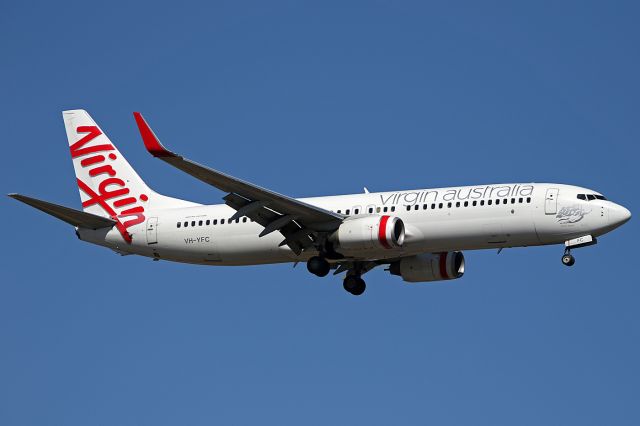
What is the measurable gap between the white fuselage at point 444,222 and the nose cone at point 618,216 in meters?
0.04

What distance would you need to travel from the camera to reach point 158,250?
2217 inches

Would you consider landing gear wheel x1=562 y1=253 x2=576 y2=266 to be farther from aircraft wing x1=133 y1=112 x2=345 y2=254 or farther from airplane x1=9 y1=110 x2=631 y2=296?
aircraft wing x1=133 y1=112 x2=345 y2=254

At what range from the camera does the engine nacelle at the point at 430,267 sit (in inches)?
2200

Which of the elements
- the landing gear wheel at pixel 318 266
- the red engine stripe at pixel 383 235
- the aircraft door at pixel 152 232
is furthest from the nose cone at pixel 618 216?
the aircraft door at pixel 152 232

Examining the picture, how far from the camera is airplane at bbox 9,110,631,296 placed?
50812mm

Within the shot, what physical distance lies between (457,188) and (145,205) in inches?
581

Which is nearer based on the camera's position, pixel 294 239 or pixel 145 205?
pixel 294 239

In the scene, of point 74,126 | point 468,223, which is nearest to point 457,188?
point 468,223

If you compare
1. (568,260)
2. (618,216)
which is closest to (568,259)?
(568,260)

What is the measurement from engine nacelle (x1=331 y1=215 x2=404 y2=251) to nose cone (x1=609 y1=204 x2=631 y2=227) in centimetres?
838

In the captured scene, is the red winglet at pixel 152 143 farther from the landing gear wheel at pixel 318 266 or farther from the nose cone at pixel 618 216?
the nose cone at pixel 618 216

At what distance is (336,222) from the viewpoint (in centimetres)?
5275

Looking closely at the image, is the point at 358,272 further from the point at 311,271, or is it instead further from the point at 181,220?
the point at 181,220

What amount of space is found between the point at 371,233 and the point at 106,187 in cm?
1446
